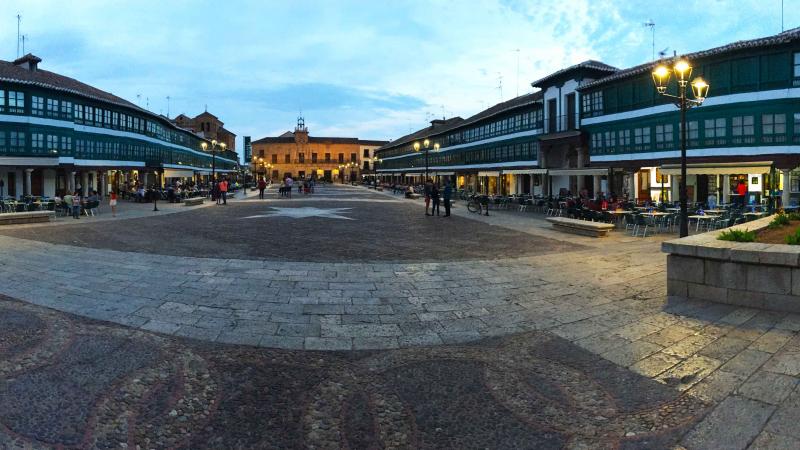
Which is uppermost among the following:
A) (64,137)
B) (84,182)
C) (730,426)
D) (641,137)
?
(64,137)

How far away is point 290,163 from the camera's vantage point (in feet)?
427

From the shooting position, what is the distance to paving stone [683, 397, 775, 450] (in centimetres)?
360

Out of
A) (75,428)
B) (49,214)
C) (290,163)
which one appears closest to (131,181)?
(49,214)

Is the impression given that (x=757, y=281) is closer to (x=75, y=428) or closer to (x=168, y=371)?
(x=168, y=371)

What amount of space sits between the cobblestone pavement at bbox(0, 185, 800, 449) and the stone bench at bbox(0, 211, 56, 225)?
1043cm

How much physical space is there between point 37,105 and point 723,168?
43.0 m

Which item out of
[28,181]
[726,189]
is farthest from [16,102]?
[726,189]

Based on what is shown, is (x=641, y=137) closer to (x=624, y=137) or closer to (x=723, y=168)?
(x=624, y=137)

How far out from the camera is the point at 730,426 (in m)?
3.80

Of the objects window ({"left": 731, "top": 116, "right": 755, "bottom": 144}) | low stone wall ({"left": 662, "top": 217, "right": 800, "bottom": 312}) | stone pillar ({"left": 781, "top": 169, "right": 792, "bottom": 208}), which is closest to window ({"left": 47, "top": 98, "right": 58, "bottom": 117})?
low stone wall ({"left": 662, "top": 217, "right": 800, "bottom": 312})

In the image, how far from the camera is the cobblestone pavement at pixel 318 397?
12.3ft

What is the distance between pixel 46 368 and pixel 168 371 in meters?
1.19

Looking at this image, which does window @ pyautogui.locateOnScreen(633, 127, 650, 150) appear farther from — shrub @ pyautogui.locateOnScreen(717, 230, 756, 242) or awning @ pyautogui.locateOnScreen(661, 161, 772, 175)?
shrub @ pyautogui.locateOnScreen(717, 230, 756, 242)

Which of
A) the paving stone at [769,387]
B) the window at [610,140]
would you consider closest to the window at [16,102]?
the window at [610,140]
